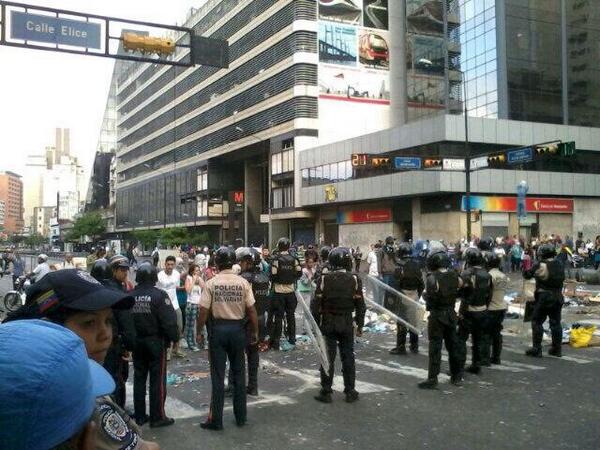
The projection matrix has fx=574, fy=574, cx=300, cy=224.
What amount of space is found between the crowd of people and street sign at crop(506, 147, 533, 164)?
12735 millimetres

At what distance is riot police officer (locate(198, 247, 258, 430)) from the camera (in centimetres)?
589

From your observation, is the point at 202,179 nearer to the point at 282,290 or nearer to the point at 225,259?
the point at 282,290

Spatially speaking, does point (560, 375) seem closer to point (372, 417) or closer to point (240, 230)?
point (372, 417)

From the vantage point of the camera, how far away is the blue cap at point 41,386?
113 cm

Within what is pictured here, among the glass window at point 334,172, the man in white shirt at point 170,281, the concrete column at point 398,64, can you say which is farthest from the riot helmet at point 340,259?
the concrete column at point 398,64

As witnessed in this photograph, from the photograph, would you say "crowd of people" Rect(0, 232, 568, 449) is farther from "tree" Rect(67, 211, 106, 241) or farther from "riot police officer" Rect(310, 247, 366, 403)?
"tree" Rect(67, 211, 106, 241)

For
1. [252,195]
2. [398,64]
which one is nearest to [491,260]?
[398,64]

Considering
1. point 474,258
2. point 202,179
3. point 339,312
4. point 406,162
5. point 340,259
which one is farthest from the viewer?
point 202,179

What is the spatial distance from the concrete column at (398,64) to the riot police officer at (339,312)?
46.0m

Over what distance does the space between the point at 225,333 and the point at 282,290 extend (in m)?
4.88

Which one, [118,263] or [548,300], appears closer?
[118,263]

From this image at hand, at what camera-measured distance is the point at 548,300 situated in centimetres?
923

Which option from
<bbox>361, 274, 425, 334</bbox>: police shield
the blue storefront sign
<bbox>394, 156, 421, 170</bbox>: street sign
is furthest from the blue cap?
<bbox>394, 156, 421, 170</bbox>: street sign

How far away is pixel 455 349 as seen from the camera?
763 centimetres
